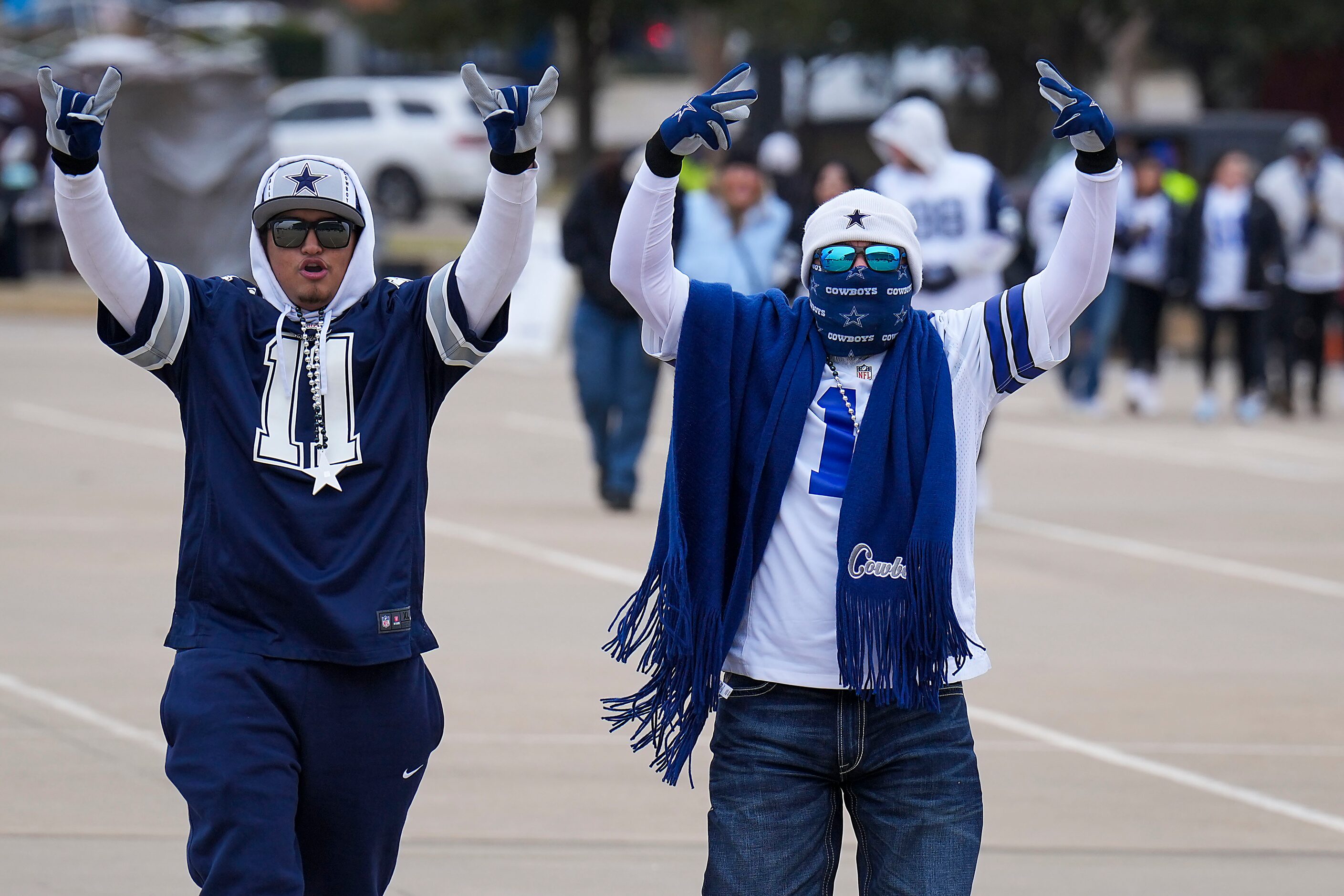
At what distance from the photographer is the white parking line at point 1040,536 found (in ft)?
20.7

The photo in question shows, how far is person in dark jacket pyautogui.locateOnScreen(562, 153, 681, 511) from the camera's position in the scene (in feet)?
35.2

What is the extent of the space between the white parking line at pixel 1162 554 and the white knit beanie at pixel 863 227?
5946 millimetres

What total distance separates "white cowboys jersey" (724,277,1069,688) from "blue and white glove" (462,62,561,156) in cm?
73

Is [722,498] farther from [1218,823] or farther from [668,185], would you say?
[1218,823]

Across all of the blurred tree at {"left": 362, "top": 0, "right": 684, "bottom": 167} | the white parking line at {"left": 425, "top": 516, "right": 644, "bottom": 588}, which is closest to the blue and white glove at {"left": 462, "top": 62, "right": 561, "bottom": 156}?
the white parking line at {"left": 425, "top": 516, "right": 644, "bottom": 588}

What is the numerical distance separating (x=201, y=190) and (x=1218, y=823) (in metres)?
19.3

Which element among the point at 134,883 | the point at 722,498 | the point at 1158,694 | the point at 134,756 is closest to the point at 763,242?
the point at 1158,694

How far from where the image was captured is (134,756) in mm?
6391

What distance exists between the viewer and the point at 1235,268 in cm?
1602

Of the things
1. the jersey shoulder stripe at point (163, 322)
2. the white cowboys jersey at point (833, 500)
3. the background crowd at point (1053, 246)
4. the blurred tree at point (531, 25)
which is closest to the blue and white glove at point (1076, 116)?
the white cowboys jersey at point (833, 500)

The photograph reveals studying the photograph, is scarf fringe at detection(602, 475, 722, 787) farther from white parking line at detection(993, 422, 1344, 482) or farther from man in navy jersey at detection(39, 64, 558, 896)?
white parking line at detection(993, 422, 1344, 482)

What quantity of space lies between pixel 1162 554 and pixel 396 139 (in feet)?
72.1

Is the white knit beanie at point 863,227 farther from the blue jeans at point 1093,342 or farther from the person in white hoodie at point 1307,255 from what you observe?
the person in white hoodie at point 1307,255

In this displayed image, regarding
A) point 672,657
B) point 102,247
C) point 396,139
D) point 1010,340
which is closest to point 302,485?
point 102,247
